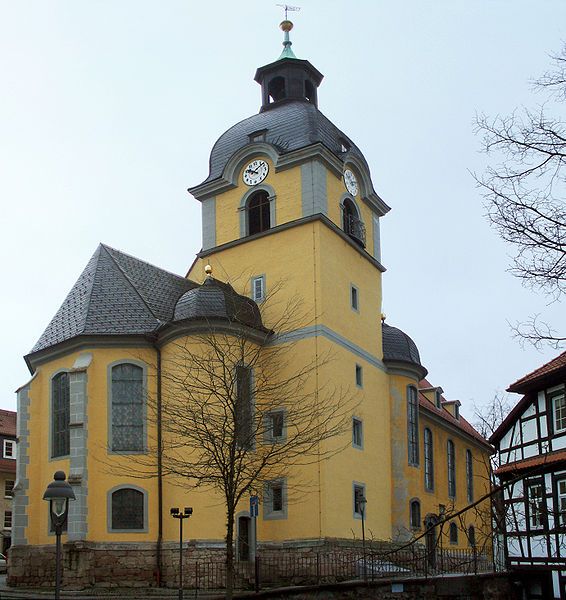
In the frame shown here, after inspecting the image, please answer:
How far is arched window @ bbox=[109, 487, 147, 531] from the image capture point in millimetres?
30328

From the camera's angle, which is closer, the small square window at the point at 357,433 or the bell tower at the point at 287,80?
the small square window at the point at 357,433

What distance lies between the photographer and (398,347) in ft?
127

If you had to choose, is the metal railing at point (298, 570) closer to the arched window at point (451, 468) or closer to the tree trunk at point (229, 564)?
the tree trunk at point (229, 564)

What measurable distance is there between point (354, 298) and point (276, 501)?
8.99 m

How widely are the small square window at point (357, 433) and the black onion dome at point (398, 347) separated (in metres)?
4.07

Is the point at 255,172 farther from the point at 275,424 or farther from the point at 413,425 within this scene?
the point at 275,424

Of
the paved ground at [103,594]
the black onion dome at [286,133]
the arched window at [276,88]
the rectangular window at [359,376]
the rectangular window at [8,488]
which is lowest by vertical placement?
the paved ground at [103,594]

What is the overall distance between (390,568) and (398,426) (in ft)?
26.2

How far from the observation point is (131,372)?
1261 inches

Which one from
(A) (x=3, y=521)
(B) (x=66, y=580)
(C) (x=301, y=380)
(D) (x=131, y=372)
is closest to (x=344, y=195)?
(C) (x=301, y=380)

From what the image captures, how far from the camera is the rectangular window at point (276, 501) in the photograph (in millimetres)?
32094

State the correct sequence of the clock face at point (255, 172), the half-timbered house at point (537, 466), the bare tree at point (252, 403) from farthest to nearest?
the clock face at point (255, 172) → the half-timbered house at point (537, 466) → the bare tree at point (252, 403)

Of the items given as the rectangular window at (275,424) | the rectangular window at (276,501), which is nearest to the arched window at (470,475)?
the rectangular window at (276,501)

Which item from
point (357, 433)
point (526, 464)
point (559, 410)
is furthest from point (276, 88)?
point (526, 464)
